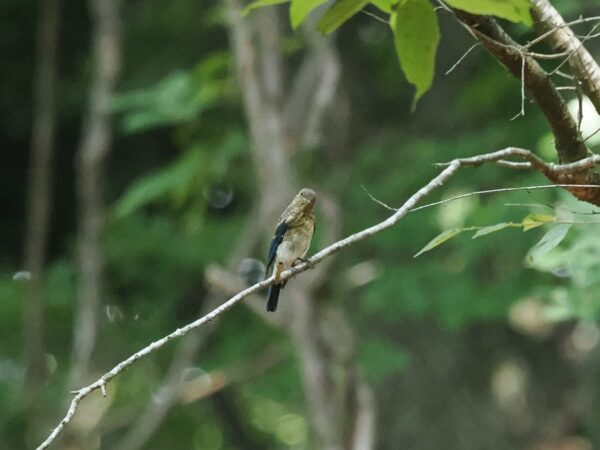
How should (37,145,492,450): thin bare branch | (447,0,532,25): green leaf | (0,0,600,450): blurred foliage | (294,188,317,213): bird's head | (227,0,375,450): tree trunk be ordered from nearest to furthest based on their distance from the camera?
1. (447,0,532,25): green leaf
2. (37,145,492,450): thin bare branch
3. (294,188,317,213): bird's head
4. (227,0,375,450): tree trunk
5. (0,0,600,450): blurred foliage

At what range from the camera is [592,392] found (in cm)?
911

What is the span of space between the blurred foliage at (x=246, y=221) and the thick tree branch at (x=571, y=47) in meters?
3.58

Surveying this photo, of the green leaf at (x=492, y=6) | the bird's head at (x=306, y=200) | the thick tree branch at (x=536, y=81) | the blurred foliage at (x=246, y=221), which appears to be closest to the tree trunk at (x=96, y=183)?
the blurred foliage at (x=246, y=221)

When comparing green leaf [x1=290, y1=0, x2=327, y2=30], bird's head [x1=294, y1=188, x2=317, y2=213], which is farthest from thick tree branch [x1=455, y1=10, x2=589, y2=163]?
bird's head [x1=294, y1=188, x2=317, y2=213]

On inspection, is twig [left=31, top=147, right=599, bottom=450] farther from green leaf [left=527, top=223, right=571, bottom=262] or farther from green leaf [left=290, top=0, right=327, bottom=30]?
green leaf [left=290, top=0, right=327, bottom=30]

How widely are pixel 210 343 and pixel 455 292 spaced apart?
2372 millimetres

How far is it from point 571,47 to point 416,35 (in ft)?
1.21

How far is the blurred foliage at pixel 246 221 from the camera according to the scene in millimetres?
7336

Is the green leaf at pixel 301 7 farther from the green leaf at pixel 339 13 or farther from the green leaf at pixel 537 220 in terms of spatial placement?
the green leaf at pixel 537 220

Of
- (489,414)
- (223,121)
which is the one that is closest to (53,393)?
(223,121)

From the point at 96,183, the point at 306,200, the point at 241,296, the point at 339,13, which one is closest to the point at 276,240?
the point at 306,200

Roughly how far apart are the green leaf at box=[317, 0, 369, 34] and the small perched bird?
4.53ft

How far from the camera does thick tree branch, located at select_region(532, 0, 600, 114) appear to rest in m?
2.30

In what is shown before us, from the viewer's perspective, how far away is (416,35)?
215 cm
